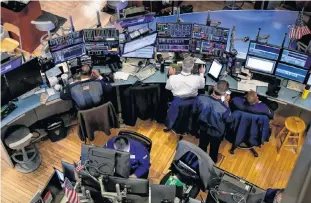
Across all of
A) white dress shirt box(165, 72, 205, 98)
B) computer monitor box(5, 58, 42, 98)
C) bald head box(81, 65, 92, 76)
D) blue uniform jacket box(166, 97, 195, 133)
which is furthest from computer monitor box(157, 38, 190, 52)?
computer monitor box(5, 58, 42, 98)

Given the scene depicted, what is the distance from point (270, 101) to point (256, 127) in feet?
2.08

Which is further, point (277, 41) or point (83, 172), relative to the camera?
point (277, 41)

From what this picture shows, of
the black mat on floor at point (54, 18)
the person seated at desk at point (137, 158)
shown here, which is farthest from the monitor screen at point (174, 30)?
the black mat on floor at point (54, 18)

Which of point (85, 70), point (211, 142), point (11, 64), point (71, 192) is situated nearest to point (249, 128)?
point (211, 142)

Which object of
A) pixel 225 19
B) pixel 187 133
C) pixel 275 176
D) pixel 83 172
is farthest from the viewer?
pixel 225 19

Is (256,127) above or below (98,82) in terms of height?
below

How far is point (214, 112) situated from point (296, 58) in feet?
4.31

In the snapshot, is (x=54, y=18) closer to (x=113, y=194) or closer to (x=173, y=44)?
(x=173, y=44)

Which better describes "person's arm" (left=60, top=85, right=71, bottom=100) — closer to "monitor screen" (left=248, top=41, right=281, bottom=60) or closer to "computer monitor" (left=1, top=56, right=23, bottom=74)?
"computer monitor" (left=1, top=56, right=23, bottom=74)

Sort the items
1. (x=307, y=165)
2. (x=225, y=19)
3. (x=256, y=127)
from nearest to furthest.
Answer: (x=307, y=165), (x=256, y=127), (x=225, y=19)

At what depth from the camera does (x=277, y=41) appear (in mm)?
5688

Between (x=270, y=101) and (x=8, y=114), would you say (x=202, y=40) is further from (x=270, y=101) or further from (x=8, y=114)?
(x=8, y=114)

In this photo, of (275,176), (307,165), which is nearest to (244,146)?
(275,176)

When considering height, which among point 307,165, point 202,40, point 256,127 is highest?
point 307,165
